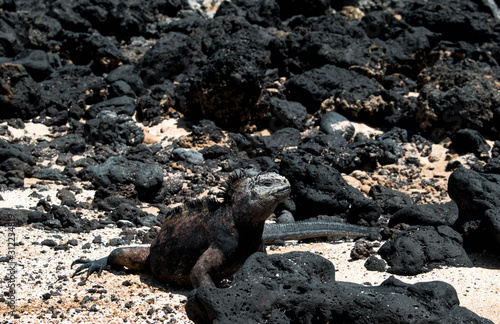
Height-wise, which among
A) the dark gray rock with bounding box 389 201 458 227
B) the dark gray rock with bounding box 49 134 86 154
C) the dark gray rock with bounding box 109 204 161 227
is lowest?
the dark gray rock with bounding box 49 134 86 154

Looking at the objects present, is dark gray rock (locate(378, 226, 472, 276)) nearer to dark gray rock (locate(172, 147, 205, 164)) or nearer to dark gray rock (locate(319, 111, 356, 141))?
dark gray rock (locate(172, 147, 205, 164))

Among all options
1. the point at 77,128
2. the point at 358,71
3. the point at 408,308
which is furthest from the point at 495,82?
the point at 408,308

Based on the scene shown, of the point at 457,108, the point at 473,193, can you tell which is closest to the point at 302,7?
the point at 457,108

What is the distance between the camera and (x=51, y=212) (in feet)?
18.6

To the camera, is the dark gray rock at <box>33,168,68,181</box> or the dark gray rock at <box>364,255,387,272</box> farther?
the dark gray rock at <box>33,168,68,181</box>

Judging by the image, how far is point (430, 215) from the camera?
5.36m

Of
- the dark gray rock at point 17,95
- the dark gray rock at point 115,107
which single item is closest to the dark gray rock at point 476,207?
the dark gray rock at point 115,107

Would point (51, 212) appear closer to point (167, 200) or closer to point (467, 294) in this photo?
point (167, 200)

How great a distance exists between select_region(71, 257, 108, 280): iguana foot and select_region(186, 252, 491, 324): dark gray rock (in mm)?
1643

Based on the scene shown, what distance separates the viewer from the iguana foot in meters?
4.12

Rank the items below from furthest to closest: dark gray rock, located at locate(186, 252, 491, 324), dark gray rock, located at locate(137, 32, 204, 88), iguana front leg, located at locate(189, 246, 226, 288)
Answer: dark gray rock, located at locate(137, 32, 204, 88) → iguana front leg, located at locate(189, 246, 226, 288) → dark gray rock, located at locate(186, 252, 491, 324)

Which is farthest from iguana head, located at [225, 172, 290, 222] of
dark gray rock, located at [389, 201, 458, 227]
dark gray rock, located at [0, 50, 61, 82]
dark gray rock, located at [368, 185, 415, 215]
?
dark gray rock, located at [0, 50, 61, 82]

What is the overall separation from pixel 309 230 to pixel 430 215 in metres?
1.27

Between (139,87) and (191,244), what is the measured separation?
7.75 metres
